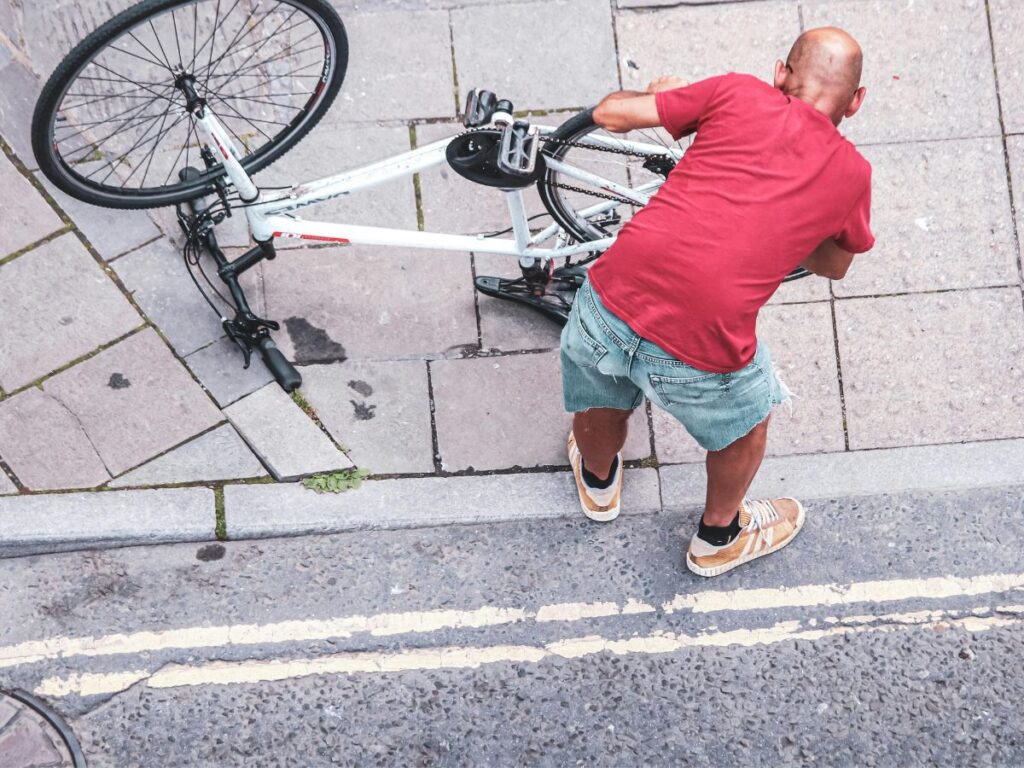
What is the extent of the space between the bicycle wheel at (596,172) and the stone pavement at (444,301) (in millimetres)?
395

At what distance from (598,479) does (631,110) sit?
1.56 m

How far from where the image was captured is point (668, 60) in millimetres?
4699

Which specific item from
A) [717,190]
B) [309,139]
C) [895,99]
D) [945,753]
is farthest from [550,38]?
[945,753]

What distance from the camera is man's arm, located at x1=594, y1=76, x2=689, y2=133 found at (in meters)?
3.08

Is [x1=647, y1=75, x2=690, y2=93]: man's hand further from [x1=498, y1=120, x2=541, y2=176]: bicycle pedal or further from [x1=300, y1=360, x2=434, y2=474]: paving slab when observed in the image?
[x1=300, y1=360, x2=434, y2=474]: paving slab

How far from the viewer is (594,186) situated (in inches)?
155

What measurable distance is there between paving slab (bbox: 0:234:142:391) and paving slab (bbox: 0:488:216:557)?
20.9 inches

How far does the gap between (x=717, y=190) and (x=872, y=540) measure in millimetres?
2061

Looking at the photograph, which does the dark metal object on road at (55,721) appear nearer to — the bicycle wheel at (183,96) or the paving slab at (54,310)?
the paving slab at (54,310)

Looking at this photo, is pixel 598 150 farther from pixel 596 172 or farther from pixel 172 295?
pixel 172 295

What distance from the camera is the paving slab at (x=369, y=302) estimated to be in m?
4.43

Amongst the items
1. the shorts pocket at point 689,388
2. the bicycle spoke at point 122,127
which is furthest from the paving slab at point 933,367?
the bicycle spoke at point 122,127

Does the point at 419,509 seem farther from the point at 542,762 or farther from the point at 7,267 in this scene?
the point at 7,267

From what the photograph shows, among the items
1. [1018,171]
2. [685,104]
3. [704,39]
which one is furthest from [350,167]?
[1018,171]
